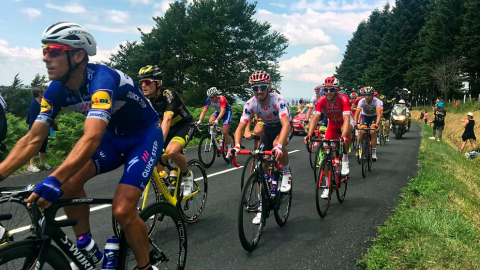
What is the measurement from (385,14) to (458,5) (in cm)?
3097

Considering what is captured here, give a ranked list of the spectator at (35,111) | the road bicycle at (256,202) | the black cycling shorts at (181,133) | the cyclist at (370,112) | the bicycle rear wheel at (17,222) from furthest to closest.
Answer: the cyclist at (370,112) < the spectator at (35,111) < the black cycling shorts at (181,133) < the road bicycle at (256,202) < the bicycle rear wheel at (17,222)

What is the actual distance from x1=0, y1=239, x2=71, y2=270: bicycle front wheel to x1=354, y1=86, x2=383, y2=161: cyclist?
8.61 m

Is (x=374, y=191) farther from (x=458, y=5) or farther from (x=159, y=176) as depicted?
(x=458, y=5)

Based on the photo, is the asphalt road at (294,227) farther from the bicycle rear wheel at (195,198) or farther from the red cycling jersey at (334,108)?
the red cycling jersey at (334,108)

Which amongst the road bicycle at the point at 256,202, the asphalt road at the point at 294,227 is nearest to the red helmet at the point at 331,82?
the asphalt road at the point at 294,227

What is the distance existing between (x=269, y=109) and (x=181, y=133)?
149cm

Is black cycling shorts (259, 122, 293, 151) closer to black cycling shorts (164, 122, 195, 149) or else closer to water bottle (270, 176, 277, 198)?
water bottle (270, 176, 277, 198)

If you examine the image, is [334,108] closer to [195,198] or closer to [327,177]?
[327,177]

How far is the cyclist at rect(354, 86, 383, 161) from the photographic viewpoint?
986cm

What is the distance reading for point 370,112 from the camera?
10.6m

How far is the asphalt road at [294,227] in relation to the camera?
3.97 meters

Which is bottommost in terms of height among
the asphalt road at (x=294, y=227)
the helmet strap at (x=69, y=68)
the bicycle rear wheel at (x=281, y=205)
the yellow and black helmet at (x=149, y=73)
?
the asphalt road at (x=294, y=227)

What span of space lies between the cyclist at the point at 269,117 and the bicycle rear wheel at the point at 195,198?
859 mm

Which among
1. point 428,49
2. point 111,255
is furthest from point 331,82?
point 428,49
